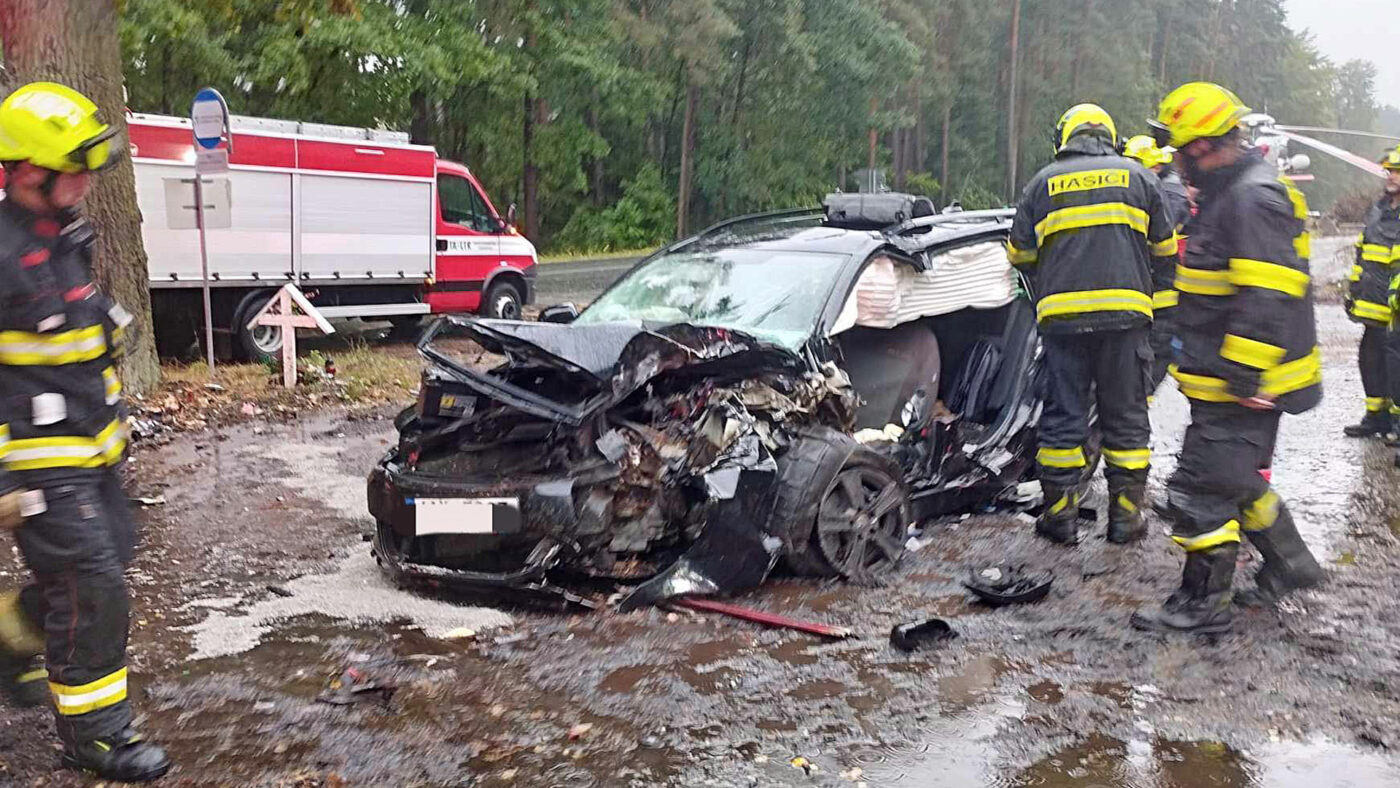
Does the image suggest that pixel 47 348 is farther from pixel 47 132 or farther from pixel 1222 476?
pixel 1222 476

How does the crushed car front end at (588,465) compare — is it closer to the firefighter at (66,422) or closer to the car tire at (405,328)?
the firefighter at (66,422)

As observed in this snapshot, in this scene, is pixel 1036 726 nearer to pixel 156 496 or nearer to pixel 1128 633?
pixel 1128 633

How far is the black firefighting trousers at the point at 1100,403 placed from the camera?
5234 mm

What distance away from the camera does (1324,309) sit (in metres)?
16.0

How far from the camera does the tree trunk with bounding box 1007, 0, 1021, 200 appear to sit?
43.6 meters

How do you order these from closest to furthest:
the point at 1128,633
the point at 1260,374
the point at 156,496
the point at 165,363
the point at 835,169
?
the point at 1260,374 < the point at 1128,633 < the point at 156,496 < the point at 165,363 < the point at 835,169

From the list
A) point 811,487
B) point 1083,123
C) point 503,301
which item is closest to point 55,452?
point 811,487

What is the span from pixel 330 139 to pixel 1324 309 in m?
13.8

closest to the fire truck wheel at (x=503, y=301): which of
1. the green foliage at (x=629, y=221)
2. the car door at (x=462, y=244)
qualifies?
the car door at (x=462, y=244)

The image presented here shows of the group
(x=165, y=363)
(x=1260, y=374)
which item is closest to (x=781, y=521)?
(x=1260, y=374)

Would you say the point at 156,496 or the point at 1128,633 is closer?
the point at 1128,633

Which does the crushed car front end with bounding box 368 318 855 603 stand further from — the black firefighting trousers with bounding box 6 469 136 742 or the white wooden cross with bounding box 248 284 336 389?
the white wooden cross with bounding box 248 284 336 389

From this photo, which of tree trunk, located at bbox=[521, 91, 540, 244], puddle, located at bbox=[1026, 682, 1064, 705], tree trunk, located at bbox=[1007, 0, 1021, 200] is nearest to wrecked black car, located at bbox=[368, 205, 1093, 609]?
puddle, located at bbox=[1026, 682, 1064, 705]

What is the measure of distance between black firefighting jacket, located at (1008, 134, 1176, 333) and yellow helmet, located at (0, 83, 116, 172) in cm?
400
